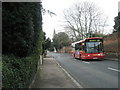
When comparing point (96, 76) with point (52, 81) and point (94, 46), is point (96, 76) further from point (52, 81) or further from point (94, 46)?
point (94, 46)

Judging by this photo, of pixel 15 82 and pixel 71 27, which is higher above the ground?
pixel 71 27

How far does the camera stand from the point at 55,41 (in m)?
103

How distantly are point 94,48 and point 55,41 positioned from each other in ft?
268

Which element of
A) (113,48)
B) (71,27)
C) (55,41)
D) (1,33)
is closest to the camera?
(1,33)

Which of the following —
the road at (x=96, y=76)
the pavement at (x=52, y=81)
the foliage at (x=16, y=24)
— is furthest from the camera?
the road at (x=96, y=76)

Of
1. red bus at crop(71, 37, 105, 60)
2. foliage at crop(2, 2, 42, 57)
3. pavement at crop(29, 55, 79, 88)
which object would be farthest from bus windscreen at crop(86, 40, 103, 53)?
foliage at crop(2, 2, 42, 57)

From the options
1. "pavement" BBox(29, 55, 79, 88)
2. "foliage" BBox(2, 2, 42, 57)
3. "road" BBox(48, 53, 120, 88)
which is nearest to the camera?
"foliage" BBox(2, 2, 42, 57)

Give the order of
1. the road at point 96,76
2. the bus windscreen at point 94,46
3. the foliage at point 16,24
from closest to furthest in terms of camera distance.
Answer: the foliage at point 16,24, the road at point 96,76, the bus windscreen at point 94,46

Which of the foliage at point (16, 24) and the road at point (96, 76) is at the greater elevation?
the foliage at point (16, 24)

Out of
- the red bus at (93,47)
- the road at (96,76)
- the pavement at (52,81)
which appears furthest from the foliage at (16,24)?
the red bus at (93,47)

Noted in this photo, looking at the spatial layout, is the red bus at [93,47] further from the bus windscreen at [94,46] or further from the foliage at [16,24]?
the foliage at [16,24]

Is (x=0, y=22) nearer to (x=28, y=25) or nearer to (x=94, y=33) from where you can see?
(x=28, y=25)

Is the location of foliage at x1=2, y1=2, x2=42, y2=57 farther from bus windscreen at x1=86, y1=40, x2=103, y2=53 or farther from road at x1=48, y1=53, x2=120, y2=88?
bus windscreen at x1=86, y1=40, x2=103, y2=53

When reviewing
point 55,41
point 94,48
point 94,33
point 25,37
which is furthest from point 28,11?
point 55,41
